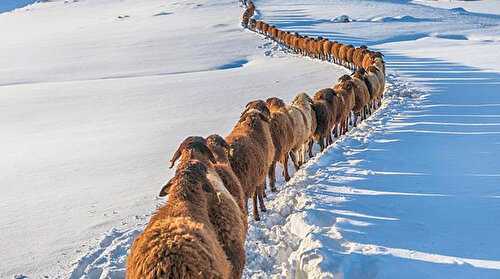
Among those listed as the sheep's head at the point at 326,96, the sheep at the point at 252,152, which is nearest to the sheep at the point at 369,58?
the sheep's head at the point at 326,96

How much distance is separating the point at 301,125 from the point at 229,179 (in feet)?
11.1

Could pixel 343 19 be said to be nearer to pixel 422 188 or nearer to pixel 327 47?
pixel 327 47

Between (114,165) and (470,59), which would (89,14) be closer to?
(470,59)

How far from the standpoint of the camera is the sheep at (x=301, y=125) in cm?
730

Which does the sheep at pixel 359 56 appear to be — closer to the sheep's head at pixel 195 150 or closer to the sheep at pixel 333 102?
the sheep at pixel 333 102

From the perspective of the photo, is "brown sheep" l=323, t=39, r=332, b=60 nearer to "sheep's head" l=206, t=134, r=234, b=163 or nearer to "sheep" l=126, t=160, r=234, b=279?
"sheep's head" l=206, t=134, r=234, b=163

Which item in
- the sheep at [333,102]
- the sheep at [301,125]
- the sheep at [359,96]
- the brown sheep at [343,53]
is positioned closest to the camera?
the sheep at [301,125]

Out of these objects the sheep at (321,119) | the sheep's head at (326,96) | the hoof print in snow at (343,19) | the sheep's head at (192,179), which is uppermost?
the hoof print in snow at (343,19)

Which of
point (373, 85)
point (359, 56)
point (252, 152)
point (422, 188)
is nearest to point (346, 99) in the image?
point (373, 85)

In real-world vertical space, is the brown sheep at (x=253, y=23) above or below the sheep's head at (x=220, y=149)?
above

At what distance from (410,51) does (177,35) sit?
17.7 metres

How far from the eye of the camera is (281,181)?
6988mm

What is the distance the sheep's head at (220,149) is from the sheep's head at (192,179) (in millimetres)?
1299

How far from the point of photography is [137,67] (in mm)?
21172
